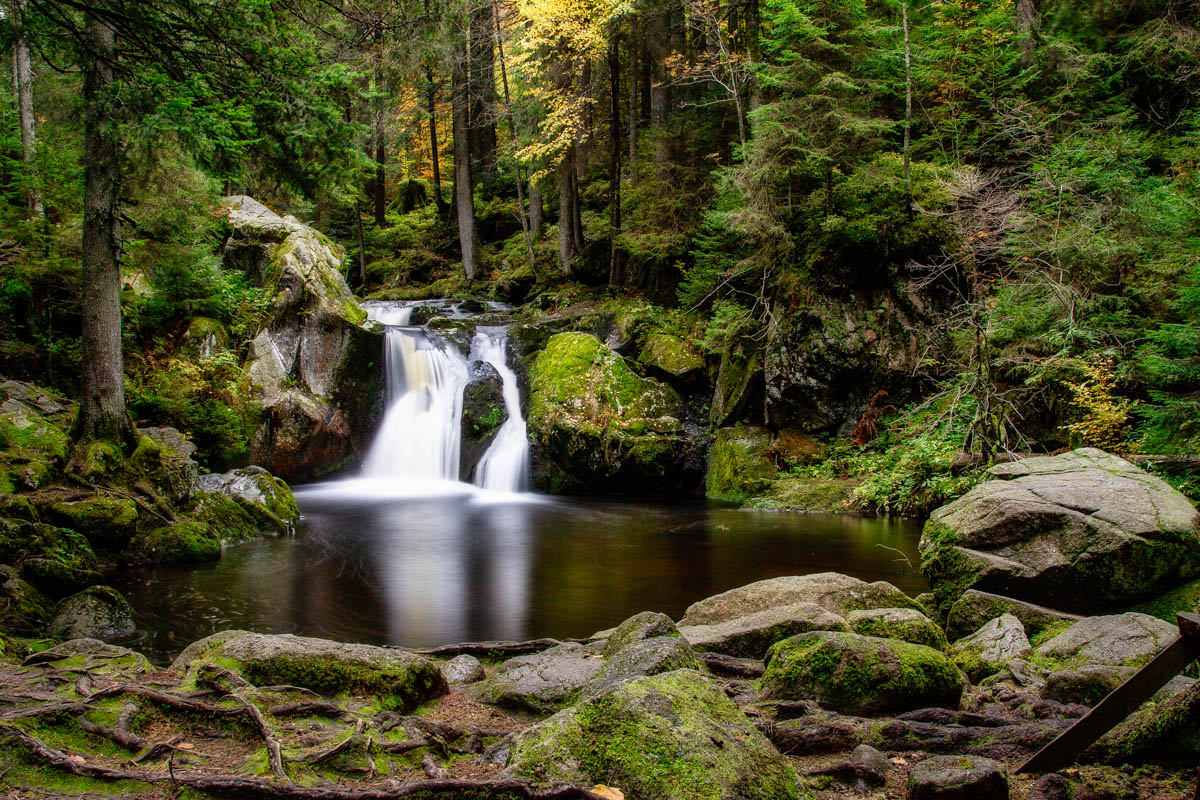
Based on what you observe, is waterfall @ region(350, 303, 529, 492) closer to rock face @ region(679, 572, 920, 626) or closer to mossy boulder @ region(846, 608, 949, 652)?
rock face @ region(679, 572, 920, 626)

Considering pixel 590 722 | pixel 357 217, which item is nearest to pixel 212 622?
pixel 590 722

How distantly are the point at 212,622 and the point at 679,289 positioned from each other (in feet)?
45.2

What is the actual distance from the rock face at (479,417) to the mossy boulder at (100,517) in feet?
27.3

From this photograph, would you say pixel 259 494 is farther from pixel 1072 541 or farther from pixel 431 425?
pixel 1072 541

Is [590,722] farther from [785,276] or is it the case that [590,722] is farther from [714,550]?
[785,276]

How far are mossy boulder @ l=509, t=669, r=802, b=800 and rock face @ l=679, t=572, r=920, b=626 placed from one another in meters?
3.25

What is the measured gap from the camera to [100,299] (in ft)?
30.0

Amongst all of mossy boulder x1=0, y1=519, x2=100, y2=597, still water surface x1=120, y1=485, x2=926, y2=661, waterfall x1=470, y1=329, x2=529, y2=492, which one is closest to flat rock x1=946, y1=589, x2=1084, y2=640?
still water surface x1=120, y1=485, x2=926, y2=661

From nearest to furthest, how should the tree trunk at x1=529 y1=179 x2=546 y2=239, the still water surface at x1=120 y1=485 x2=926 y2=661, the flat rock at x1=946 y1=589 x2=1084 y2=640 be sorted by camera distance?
1. the flat rock at x1=946 y1=589 x2=1084 y2=640
2. the still water surface at x1=120 y1=485 x2=926 y2=661
3. the tree trunk at x1=529 y1=179 x2=546 y2=239

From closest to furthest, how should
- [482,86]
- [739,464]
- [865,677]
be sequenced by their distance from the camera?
[865,677], [739,464], [482,86]

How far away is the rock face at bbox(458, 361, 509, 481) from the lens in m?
16.8

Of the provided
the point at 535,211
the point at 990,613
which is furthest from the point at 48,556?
the point at 535,211

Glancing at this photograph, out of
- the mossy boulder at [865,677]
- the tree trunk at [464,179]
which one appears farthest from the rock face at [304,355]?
the mossy boulder at [865,677]

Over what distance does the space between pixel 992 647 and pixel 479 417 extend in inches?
535
